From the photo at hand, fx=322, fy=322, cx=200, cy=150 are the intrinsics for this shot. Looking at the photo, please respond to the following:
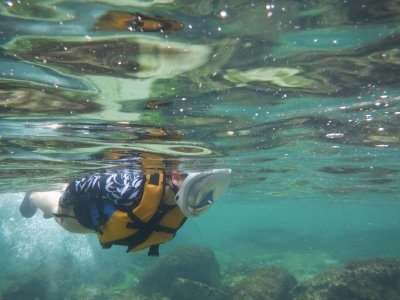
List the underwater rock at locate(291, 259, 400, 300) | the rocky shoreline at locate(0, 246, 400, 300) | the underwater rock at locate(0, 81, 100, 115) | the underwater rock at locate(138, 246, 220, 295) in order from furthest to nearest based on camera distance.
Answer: the underwater rock at locate(138, 246, 220, 295) < the rocky shoreline at locate(0, 246, 400, 300) < the underwater rock at locate(291, 259, 400, 300) < the underwater rock at locate(0, 81, 100, 115)

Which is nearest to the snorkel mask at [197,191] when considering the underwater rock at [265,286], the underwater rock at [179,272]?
the underwater rock at [265,286]

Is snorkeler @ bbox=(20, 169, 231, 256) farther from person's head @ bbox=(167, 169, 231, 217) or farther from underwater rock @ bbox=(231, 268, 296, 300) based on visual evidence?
underwater rock @ bbox=(231, 268, 296, 300)

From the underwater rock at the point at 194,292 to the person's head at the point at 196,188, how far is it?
1253 centimetres

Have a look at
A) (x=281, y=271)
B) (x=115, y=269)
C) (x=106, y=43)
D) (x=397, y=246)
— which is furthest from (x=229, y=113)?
(x=397, y=246)

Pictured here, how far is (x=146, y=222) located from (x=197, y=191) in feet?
3.88

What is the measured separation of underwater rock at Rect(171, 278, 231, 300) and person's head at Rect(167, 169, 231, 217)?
1253cm

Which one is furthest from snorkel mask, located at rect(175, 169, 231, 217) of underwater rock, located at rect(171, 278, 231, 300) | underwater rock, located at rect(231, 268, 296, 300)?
underwater rock, located at rect(231, 268, 296, 300)

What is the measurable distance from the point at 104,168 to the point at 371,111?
522 inches

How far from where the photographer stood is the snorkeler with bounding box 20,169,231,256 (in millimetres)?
5984

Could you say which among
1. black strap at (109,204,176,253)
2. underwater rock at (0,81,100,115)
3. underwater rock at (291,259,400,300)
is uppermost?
underwater rock at (0,81,100,115)

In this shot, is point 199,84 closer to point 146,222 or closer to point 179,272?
point 146,222

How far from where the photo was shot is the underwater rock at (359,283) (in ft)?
46.9

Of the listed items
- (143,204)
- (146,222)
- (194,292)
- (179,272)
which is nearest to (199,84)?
(143,204)

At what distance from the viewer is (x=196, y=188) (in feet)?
19.2
